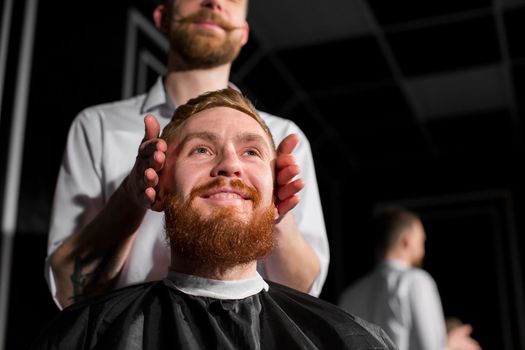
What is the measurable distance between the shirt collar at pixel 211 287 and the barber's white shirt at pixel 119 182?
28 centimetres

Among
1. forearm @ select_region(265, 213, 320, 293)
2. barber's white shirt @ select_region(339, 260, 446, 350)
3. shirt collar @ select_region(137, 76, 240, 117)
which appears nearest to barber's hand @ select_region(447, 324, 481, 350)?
barber's white shirt @ select_region(339, 260, 446, 350)

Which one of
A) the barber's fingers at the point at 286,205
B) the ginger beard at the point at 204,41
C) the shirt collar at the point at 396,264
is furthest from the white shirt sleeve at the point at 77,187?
the shirt collar at the point at 396,264

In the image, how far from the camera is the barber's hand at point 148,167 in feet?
3.99

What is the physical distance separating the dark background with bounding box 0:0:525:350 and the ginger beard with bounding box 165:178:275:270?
136 centimetres

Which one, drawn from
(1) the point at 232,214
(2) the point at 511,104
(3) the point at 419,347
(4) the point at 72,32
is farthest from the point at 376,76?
(1) the point at 232,214

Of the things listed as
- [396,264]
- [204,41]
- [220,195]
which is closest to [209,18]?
[204,41]

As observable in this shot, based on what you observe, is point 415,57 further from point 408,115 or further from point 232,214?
point 232,214

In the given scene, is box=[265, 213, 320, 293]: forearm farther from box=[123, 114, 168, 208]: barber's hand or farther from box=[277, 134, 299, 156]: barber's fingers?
box=[123, 114, 168, 208]: barber's hand

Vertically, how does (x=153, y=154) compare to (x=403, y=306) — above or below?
above

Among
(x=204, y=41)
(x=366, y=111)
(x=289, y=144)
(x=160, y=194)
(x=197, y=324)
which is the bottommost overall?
(x=197, y=324)

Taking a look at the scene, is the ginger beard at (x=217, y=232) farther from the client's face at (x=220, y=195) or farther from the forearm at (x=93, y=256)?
the forearm at (x=93, y=256)

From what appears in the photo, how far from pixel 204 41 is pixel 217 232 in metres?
0.61

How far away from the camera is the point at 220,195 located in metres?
1.24

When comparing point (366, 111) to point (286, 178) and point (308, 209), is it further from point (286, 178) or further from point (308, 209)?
point (286, 178)
